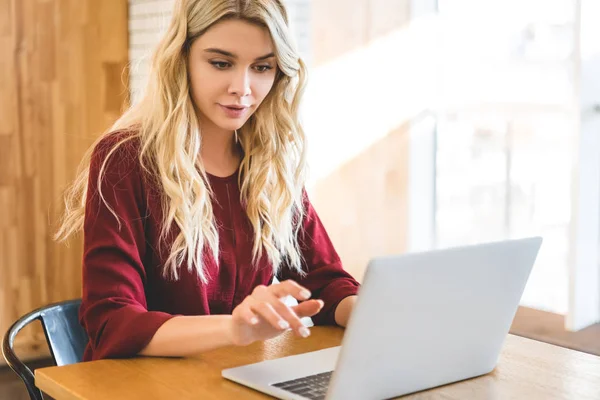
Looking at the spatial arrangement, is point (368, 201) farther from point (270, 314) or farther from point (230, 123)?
point (270, 314)

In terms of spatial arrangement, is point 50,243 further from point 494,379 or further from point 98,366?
point 494,379

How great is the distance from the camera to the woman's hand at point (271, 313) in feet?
4.32

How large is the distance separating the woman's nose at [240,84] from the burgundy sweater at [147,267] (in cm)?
25

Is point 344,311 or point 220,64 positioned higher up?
point 220,64

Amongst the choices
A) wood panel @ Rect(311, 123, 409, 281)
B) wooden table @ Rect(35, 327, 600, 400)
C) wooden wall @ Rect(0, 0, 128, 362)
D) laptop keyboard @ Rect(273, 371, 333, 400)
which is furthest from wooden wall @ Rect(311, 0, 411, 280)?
laptop keyboard @ Rect(273, 371, 333, 400)

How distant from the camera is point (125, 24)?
12.9 ft

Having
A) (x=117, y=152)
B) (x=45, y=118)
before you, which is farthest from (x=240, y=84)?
(x=45, y=118)

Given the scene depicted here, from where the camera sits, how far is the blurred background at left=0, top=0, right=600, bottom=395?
3631mm

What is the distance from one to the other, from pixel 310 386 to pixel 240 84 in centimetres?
74

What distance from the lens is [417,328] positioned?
1.37 meters

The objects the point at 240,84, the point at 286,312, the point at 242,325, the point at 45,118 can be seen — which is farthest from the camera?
the point at 45,118

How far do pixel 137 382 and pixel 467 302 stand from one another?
1.81 feet

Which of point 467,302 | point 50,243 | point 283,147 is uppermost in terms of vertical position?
point 283,147

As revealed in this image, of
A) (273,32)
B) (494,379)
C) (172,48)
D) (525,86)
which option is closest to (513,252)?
(494,379)
